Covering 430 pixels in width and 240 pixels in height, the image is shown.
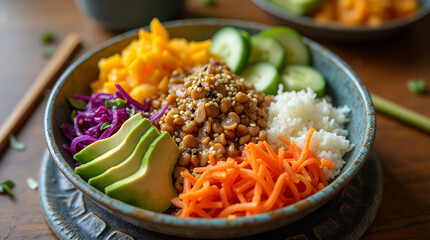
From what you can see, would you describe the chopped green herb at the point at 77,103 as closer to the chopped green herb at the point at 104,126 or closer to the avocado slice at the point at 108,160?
the chopped green herb at the point at 104,126

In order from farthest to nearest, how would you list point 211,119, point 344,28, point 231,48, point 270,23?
point 270,23 < point 344,28 < point 231,48 < point 211,119

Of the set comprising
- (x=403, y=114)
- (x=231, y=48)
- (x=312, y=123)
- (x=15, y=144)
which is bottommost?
(x=403, y=114)

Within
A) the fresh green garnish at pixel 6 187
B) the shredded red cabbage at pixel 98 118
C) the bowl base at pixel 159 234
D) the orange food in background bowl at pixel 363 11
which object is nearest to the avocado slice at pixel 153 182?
the bowl base at pixel 159 234

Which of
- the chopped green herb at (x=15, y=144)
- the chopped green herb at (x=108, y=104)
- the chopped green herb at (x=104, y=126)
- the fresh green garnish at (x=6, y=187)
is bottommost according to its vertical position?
the fresh green garnish at (x=6, y=187)

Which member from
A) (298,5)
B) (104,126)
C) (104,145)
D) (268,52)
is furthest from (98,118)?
(298,5)

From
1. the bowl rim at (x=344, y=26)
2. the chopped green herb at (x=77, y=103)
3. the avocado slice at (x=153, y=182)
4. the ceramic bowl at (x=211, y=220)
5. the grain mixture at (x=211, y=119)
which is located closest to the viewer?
the ceramic bowl at (x=211, y=220)

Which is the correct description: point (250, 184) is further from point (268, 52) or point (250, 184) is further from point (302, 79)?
point (268, 52)

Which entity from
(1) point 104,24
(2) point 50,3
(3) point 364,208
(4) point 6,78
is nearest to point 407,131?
(3) point 364,208
